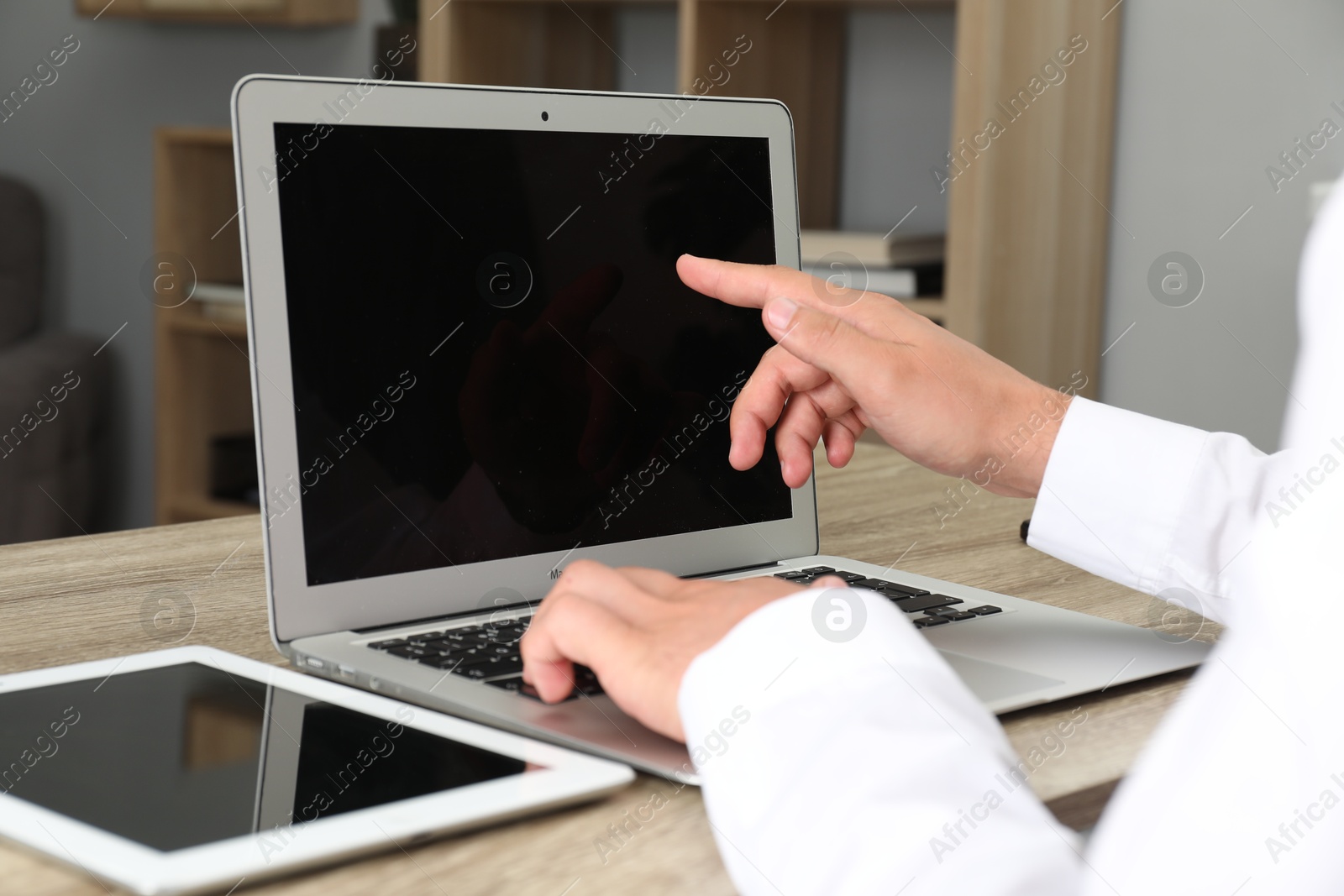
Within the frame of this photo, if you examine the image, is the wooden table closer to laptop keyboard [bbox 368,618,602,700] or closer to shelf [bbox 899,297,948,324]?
laptop keyboard [bbox 368,618,602,700]

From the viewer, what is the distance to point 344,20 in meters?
3.20

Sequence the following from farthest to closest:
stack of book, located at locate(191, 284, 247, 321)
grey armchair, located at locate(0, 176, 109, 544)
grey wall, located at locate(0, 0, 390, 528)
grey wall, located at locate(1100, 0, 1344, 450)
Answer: grey wall, located at locate(0, 0, 390, 528) → stack of book, located at locate(191, 284, 247, 321) → grey armchair, located at locate(0, 176, 109, 544) → grey wall, located at locate(1100, 0, 1344, 450)

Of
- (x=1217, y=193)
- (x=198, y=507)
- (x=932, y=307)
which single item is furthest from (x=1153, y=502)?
(x=198, y=507)

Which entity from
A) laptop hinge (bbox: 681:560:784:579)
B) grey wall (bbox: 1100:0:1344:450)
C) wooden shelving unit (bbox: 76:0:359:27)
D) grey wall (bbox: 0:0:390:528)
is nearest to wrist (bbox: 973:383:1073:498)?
laptop hinge (bbox: 681:560:784:579)

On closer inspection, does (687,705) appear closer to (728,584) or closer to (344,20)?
(728,584)

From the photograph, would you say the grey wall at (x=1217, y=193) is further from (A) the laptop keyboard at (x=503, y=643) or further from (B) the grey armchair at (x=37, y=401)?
(B) the grey armchair at (x=37, y=401)

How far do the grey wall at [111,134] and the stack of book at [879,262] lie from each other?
79.4 inches

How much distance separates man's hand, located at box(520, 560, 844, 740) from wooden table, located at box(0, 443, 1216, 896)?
0.13 feet

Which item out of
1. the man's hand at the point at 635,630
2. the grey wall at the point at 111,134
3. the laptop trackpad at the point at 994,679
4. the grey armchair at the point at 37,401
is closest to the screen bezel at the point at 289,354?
the man's hand at the point at 635,630

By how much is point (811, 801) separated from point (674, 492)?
1.50 ft

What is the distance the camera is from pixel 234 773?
500 mm

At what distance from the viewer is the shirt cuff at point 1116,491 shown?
A: 79 cm

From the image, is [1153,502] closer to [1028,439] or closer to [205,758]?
[1028,439]

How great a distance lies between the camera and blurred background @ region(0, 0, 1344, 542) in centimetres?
203
